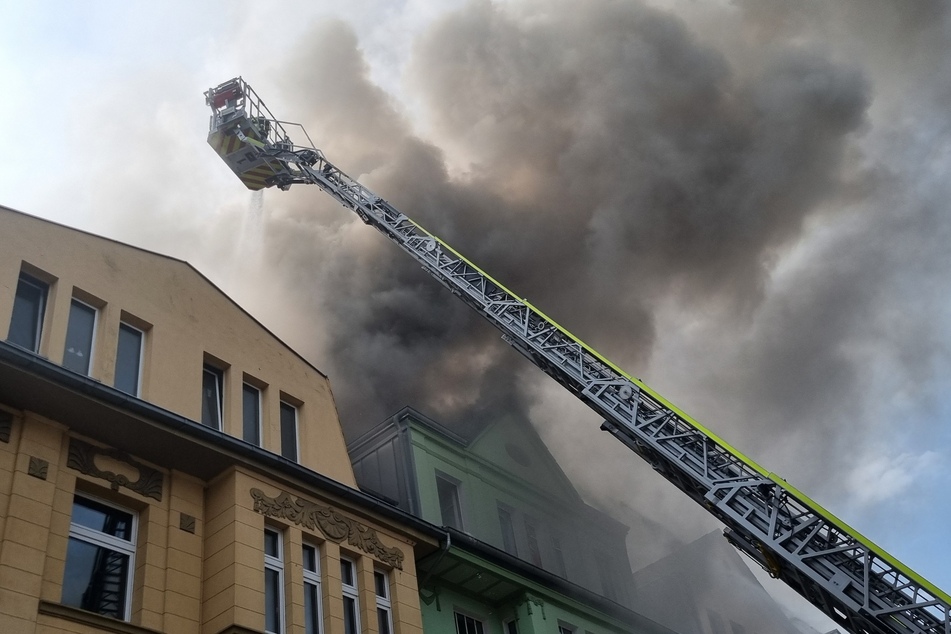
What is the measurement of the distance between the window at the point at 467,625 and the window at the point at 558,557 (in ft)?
11.4

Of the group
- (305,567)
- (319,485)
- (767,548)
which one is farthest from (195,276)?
(767,548)

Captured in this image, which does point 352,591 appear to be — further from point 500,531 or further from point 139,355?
point 500,531

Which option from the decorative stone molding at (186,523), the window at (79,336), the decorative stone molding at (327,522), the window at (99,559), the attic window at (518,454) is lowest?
the window at (99,559)

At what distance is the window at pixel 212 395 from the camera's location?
1305cm

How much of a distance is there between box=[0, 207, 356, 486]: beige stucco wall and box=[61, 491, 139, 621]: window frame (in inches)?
62.5

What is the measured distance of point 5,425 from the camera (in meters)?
10.2

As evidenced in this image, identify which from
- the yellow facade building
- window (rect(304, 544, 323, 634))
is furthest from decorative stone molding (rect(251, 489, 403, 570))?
window (rect(304, 544, 323, 634))

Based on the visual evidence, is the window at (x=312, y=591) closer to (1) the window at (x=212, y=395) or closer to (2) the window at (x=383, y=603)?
(2) the window at (x=383, y=603)

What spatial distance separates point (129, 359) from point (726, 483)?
8697mm

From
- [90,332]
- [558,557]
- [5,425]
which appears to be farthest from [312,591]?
[558,557]

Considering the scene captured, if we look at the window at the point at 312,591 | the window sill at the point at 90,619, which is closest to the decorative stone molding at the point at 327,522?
the window at the point at 312,591

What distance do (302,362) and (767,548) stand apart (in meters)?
8.21

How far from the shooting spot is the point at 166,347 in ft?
42.2

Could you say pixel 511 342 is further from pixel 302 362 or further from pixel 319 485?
pixel 319 485
